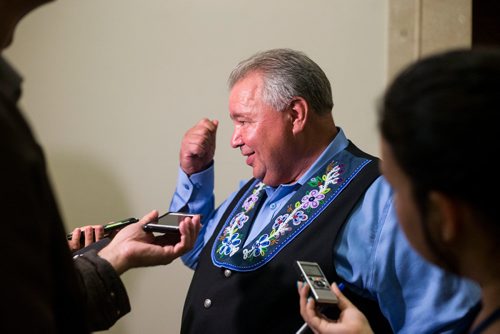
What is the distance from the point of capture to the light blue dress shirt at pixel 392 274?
1.11 meters

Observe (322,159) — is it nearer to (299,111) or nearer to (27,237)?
(299,111)

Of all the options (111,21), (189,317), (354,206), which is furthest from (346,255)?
(111,21)

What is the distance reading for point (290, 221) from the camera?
1.33 m

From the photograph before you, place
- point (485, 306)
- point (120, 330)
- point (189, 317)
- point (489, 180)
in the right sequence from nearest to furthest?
point (489, 180)
point (485, 306)
point (189, 317)
point (120, 330)

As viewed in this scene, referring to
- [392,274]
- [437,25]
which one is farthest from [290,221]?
[437,25]

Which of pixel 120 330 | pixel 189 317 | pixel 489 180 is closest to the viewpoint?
pixel 489 180

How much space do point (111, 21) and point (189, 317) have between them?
3.77 feet

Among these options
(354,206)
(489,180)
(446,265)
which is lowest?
(354,206)

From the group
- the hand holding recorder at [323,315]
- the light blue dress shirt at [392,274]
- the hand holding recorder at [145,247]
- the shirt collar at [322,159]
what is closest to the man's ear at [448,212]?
the hand holding recorder at [323,315]

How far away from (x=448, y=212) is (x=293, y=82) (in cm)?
83

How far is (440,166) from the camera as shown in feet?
2.02

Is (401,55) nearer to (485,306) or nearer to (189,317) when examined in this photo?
(189,317)

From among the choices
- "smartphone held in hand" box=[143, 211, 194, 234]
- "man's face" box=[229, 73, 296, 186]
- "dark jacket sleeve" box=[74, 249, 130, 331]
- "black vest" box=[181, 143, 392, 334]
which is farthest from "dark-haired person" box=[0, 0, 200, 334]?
"man's face" box=[229, 73, 296, 186]

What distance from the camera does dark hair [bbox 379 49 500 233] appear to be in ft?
1.97
